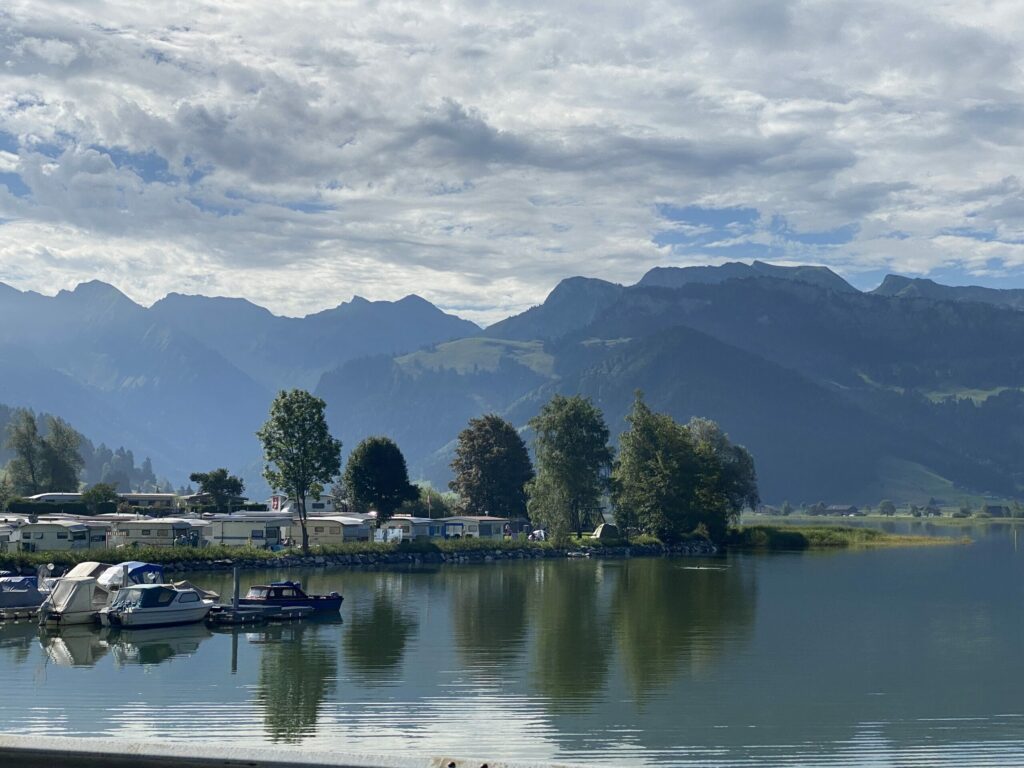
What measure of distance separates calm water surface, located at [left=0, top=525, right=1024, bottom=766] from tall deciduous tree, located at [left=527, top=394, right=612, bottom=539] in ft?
178

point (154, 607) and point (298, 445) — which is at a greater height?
point (298, 445)

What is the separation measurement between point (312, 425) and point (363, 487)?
1221 inches

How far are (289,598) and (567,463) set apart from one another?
75.7 m

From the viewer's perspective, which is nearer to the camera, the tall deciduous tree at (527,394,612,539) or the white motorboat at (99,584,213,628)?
the white motorboat at (99,584,213,628)

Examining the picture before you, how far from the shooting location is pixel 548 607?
76500 millimetres

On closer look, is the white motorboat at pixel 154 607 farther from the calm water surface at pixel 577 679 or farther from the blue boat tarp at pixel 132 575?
the blue boat tarp at pixel 132 575

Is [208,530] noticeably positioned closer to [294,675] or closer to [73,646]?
[73,646]

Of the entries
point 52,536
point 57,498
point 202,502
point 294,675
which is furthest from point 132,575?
point 202,502

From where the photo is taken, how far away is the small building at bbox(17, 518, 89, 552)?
101188 millimetres

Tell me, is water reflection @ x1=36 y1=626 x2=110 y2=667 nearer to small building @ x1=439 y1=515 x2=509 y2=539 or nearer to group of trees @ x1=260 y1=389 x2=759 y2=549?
group of trees @ x1=260 y1=389 x2=759 y2=549

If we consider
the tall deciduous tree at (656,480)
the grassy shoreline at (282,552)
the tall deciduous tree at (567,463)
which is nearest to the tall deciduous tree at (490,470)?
the tall deciduous tree at (567,463)

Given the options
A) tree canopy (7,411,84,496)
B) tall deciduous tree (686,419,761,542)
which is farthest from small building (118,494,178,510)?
tall deciduous tree (686,419,761,542)

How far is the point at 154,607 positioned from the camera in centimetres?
6247

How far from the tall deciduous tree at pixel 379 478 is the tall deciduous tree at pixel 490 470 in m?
13.7
